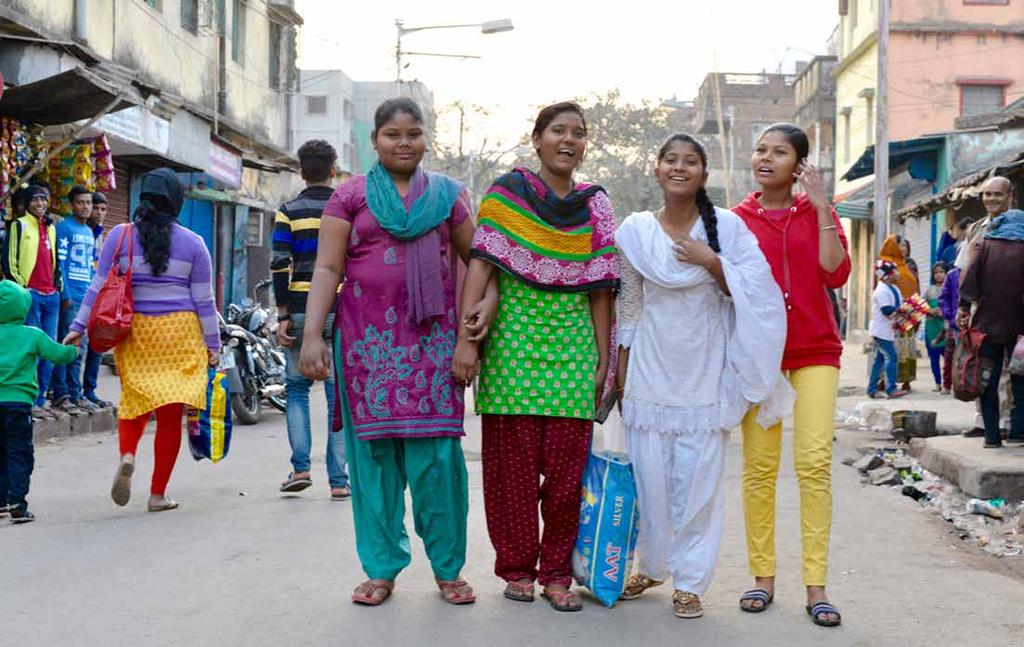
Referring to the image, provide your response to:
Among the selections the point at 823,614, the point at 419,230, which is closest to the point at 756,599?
the point at 823,614

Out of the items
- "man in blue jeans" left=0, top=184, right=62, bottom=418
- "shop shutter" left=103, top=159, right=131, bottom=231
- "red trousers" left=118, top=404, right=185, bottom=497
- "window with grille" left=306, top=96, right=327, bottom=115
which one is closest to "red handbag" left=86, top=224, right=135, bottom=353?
"red trousers" left=118, top=404, right=185, bottom=497

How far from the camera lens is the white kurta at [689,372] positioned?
15.5 ft

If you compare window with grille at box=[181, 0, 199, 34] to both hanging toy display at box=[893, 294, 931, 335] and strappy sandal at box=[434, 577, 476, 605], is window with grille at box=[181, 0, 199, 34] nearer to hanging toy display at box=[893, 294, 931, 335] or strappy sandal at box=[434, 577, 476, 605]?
hanging toy display at box=[893, 294, 931, 335]

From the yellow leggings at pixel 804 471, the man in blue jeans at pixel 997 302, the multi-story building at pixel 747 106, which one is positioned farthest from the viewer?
the multi-story building at pixel 747 106

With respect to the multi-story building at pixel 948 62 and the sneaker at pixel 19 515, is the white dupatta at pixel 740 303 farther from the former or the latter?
the multi-story building at pixel 948 62

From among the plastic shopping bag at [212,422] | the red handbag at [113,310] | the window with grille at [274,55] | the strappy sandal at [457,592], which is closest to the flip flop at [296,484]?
the plastic shopping bag at [212,422]

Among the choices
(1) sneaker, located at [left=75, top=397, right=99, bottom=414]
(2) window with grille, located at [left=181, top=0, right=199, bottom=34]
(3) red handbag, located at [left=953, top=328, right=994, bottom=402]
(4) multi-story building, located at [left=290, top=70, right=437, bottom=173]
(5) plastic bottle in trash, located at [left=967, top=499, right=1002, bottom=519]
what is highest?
(4) multi-story building, located at [left=290, top=70, right=437, bottom=173]

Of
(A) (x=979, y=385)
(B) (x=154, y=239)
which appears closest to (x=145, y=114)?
(B) (x=154, y=239)

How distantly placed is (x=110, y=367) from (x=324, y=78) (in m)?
39.7

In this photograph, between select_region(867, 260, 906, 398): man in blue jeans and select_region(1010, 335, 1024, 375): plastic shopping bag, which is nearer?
select_region(1010, 335, 1024, 375): plastic shopping bag

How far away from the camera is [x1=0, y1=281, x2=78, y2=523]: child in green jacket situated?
→ 21.8ft

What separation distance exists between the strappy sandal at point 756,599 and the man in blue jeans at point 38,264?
23.6 feet

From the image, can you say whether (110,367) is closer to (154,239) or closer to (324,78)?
(154,239)

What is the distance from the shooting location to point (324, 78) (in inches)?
2152
